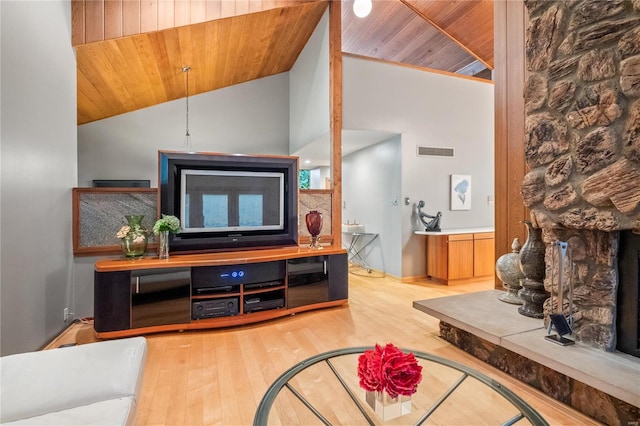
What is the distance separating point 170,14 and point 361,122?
8.45ft

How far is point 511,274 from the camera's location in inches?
103

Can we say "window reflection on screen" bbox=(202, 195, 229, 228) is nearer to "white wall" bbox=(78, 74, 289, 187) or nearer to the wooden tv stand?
the wooden tv stand

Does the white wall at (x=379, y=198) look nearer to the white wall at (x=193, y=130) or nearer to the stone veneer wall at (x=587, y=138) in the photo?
the white wall at (x=193, y=130)

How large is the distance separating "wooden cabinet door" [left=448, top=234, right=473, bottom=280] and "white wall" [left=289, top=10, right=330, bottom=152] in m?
2.43

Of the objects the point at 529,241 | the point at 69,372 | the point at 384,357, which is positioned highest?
the point at 529,241

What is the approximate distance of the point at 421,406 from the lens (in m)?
1.59

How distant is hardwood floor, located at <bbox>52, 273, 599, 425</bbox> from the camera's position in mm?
1705

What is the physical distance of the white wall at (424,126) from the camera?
451 cm

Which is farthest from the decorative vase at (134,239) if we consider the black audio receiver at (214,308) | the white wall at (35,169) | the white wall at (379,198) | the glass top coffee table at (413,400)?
the white wall at (379,198)

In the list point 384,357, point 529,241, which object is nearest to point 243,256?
point 384,357

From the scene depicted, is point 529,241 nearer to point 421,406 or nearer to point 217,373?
point 421,406

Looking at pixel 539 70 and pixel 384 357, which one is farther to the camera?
pixel 539 70

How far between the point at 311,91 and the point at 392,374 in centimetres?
466

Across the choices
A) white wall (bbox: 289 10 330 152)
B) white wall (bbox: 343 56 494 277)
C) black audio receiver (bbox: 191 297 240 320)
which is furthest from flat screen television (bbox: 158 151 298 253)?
white wall (bbox: 343 56 494 277)
